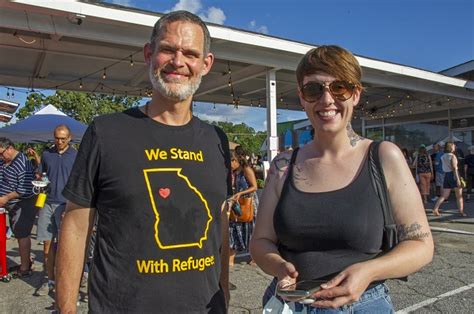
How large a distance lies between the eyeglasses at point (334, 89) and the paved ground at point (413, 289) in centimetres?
315

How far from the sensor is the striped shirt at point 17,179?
5715 mm

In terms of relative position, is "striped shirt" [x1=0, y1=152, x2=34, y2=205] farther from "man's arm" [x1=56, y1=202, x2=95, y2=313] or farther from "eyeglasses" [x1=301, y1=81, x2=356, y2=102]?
"eyeglasses" [x1=301, y1=81, x2=356, y2=102]

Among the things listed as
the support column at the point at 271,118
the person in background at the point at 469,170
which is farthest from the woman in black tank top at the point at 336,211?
the person in background at the point at 469,170

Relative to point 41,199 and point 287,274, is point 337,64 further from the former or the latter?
point 41,199

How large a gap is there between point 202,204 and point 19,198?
16.5 ft

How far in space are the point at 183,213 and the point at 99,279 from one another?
0.42 metres

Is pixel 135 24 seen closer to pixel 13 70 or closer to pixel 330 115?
pixel 13 70

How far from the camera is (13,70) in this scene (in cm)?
1015

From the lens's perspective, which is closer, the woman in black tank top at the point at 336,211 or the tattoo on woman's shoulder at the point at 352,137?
the woman in black tank top at the point at 336,211

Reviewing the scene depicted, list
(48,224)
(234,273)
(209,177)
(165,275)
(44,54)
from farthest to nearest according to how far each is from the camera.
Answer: (44,54), (234,273), (48,224), (209,177), (165,275)

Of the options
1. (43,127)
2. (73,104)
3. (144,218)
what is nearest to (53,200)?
(144,218)

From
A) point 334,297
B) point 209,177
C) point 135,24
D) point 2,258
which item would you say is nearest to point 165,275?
point 209,177

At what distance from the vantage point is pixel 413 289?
475 cm

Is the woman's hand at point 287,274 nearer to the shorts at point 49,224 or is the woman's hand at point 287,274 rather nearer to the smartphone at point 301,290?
the smartphone at point 301,290
